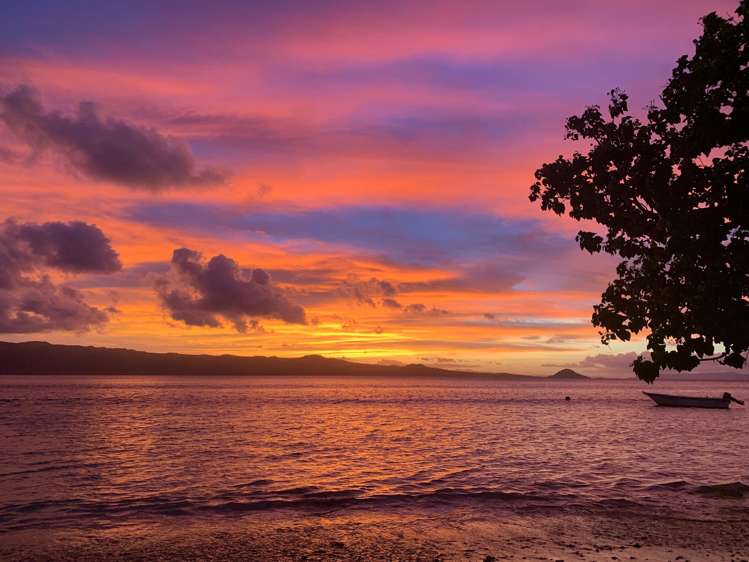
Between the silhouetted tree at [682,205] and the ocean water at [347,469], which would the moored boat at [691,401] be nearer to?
the ocean water at [347,469]

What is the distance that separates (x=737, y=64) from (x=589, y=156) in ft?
15.9

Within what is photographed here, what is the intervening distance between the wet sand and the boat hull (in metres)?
95.8

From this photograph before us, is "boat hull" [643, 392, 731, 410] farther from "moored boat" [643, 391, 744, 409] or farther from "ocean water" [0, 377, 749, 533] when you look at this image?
"ocean water" [0, 377, 749, 533]

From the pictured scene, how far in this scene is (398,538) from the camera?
1995cm

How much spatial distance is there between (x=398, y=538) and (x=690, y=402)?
115074mm

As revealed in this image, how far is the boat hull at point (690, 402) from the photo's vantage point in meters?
109

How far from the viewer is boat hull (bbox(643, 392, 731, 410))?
109 meters

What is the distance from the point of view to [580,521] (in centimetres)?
2241

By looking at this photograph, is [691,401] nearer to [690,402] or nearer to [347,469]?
[690,402]

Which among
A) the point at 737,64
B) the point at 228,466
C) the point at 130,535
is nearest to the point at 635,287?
the point at 737,64

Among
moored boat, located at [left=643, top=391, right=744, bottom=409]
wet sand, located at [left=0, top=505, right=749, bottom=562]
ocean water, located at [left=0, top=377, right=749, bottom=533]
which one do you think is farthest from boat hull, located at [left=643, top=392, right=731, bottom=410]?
wet sand, located at [left=0, top=505, right=749, bottom=562]

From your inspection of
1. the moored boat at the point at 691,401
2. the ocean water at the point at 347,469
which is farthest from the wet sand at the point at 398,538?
the moored boat at the point at 691,401

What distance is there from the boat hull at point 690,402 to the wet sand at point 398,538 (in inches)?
3771

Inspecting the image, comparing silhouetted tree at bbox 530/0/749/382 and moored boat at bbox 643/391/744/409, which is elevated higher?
silhouetted tree at bbox 530/0/749/382
